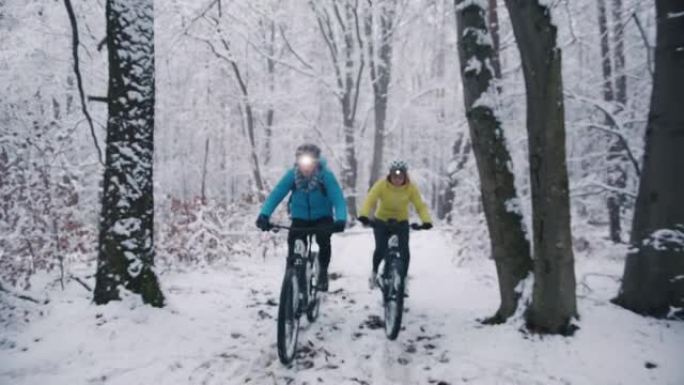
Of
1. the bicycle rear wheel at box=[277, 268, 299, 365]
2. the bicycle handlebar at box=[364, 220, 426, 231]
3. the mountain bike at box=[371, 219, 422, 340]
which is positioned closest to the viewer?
the bicycle rear wheel at box=[277, 268, 299, 365]

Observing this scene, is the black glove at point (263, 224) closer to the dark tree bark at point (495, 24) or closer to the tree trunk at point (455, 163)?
the tree trunk at point (455, 163)

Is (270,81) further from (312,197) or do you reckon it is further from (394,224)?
(312,197)

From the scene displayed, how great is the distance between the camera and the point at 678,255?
5535mm

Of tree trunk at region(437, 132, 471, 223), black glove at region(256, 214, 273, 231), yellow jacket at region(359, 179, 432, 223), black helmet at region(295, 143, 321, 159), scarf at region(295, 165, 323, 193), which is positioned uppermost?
tree trunk at region(437, 132, 471, 223)

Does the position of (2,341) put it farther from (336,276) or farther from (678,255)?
(678,255)

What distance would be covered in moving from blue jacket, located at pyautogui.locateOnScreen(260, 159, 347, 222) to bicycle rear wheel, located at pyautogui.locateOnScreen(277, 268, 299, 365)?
103cm

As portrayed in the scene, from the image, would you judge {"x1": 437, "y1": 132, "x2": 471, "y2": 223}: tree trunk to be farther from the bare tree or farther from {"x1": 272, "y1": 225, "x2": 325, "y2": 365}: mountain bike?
{"x1": 272, "y1": 225, "x2": 325, "y2": 365}: mountain bike

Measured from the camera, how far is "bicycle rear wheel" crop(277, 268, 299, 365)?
15.7 feet

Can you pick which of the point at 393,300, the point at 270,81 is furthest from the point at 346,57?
the point at 393,300

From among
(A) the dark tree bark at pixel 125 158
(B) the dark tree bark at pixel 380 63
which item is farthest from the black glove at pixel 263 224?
(B) the dark tree bark at pixel 380 63

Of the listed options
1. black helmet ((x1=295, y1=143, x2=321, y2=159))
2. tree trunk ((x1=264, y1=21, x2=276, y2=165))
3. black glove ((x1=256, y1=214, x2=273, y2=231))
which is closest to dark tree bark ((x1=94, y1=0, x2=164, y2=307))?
black glove ((x1=256, y1=214, x2=273, y2=231))

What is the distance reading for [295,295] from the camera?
5324mm

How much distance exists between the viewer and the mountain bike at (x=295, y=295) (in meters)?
4.83

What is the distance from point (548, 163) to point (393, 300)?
2.38m
